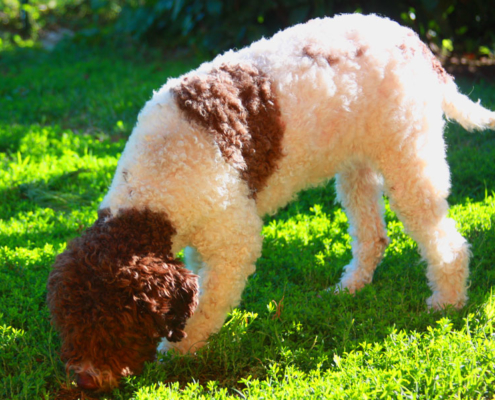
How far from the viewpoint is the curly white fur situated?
125 inches

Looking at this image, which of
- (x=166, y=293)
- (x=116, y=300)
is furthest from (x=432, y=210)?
(x=116, y=300)

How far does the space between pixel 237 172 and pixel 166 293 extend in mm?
825

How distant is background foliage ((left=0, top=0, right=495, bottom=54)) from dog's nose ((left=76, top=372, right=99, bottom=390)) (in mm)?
6542

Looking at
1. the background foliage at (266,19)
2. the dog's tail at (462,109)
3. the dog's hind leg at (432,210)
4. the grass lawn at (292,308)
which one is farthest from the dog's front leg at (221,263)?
the background foliage at (266,19)

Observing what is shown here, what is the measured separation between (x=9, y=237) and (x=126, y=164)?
2012mm

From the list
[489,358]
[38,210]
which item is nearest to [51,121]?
Result: [38,210]

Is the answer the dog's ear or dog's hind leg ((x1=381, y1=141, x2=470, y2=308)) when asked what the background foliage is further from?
the dog's ear

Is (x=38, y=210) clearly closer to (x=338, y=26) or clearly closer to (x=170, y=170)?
(x=170, y=170)

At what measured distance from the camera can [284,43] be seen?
11.7 ft

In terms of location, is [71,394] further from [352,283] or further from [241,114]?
[352,283]

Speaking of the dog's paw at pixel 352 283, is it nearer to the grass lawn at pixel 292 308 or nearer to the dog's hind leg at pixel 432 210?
the grass lawn at pixel 292 308

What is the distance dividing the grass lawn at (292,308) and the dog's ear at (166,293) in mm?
341

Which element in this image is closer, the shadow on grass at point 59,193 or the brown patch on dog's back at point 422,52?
the brown patch on dog's back at point 422,52

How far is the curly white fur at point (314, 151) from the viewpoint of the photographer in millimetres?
3178
